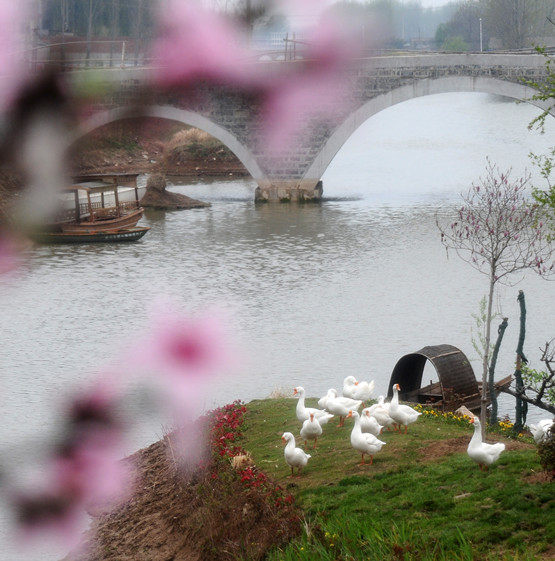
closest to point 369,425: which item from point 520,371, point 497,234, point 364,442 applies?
point 364,442

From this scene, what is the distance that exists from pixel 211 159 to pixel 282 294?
89.7 feet

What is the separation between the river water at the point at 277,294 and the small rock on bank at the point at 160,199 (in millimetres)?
709

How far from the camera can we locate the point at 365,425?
10211mm

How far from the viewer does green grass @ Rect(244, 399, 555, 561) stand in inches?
281

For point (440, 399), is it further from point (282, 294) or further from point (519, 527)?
point (282, 294)

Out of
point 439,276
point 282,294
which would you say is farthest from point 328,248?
point 282,294

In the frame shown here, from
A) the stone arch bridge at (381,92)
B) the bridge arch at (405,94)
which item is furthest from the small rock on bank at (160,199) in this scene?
the bridge arch at (405,94)

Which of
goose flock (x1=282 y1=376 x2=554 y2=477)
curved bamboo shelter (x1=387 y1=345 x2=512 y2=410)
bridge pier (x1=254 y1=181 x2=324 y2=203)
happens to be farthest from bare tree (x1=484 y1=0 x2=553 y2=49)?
bridge pier (x1=254 y1=181 x2=324 y2=203)

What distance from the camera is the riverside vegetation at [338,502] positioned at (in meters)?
7.31

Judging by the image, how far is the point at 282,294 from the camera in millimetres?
23109

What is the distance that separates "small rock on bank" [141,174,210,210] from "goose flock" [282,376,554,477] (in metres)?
25.3

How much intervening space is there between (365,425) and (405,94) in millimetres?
29000

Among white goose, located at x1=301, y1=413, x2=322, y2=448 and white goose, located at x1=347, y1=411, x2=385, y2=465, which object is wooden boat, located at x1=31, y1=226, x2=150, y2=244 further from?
white goose, located at x1=347, y1=411, x2=385, y2=465

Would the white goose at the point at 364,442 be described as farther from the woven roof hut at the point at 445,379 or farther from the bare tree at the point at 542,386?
the woven roof hut at the point at 445,379
